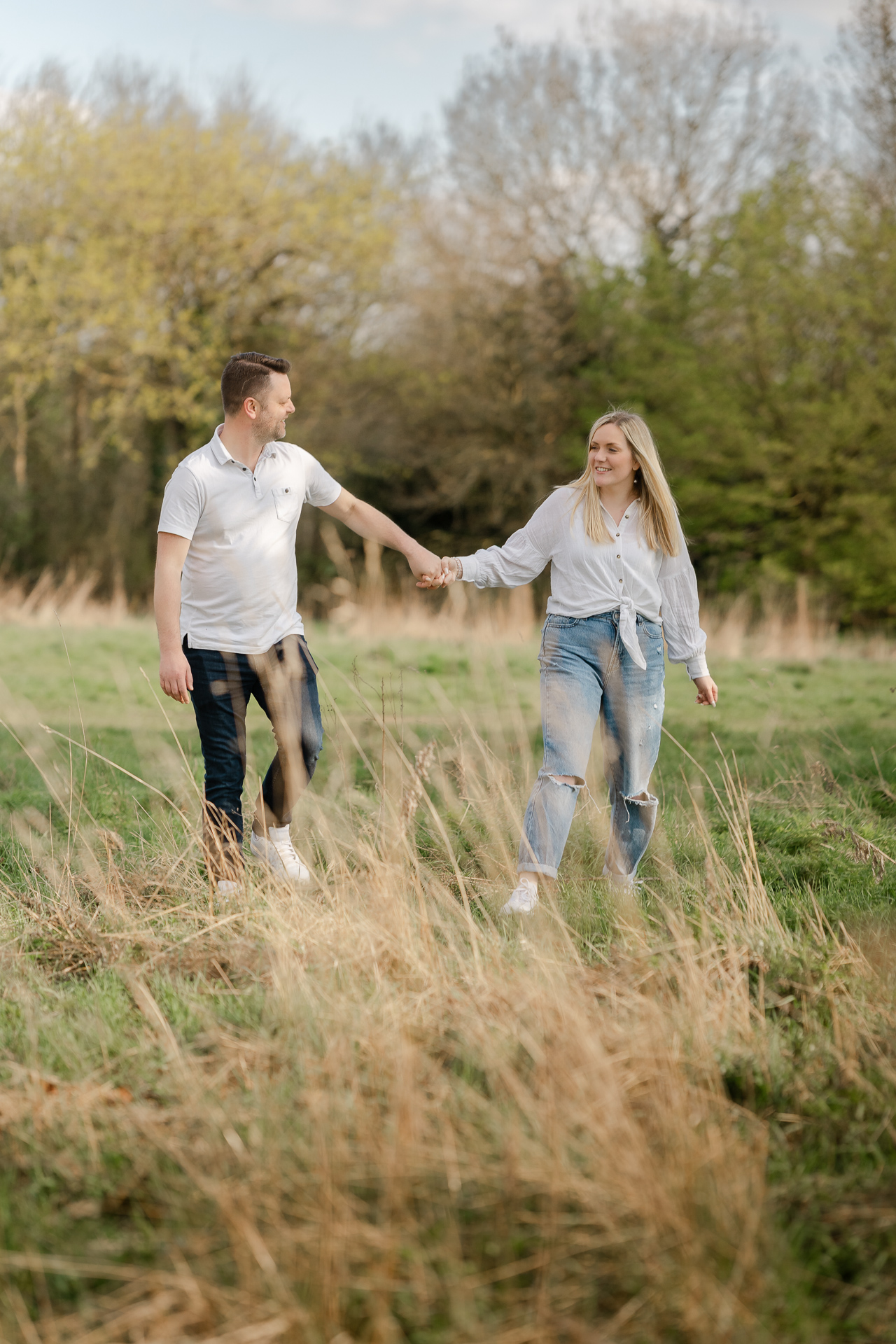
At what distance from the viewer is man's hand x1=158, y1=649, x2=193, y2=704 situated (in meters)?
3.77

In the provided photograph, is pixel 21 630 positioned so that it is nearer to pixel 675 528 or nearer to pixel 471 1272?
pixel 675 528

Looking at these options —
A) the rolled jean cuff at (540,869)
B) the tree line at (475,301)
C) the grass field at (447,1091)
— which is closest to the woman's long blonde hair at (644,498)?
the grass field at (447,1091)

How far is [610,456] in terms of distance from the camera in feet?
12.8

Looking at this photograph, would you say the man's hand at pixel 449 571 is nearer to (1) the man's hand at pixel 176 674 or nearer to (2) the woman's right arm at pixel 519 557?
(2) the woman's right arm at pixel 519 557

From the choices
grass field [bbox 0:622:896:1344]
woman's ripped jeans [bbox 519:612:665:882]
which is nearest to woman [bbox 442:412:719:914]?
woman's ripped jeans [bbox 519:612:665:882]

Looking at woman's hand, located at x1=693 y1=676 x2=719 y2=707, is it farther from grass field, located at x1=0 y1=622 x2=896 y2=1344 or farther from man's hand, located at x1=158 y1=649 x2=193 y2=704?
man's hand, located at x1=158 y1=649 x2=193 y2=704

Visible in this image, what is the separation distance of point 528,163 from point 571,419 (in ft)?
17.0

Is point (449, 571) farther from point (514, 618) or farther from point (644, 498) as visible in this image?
point (514, 618)

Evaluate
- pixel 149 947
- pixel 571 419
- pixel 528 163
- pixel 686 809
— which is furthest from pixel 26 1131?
pixel 528 163

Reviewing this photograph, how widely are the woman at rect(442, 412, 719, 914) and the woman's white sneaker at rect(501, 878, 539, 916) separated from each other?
0.06 meters

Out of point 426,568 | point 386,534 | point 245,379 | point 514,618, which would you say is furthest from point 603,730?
point 514,618

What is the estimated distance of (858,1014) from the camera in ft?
9.31

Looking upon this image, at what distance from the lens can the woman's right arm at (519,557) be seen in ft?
13.3

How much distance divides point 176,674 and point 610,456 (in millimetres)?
1767
